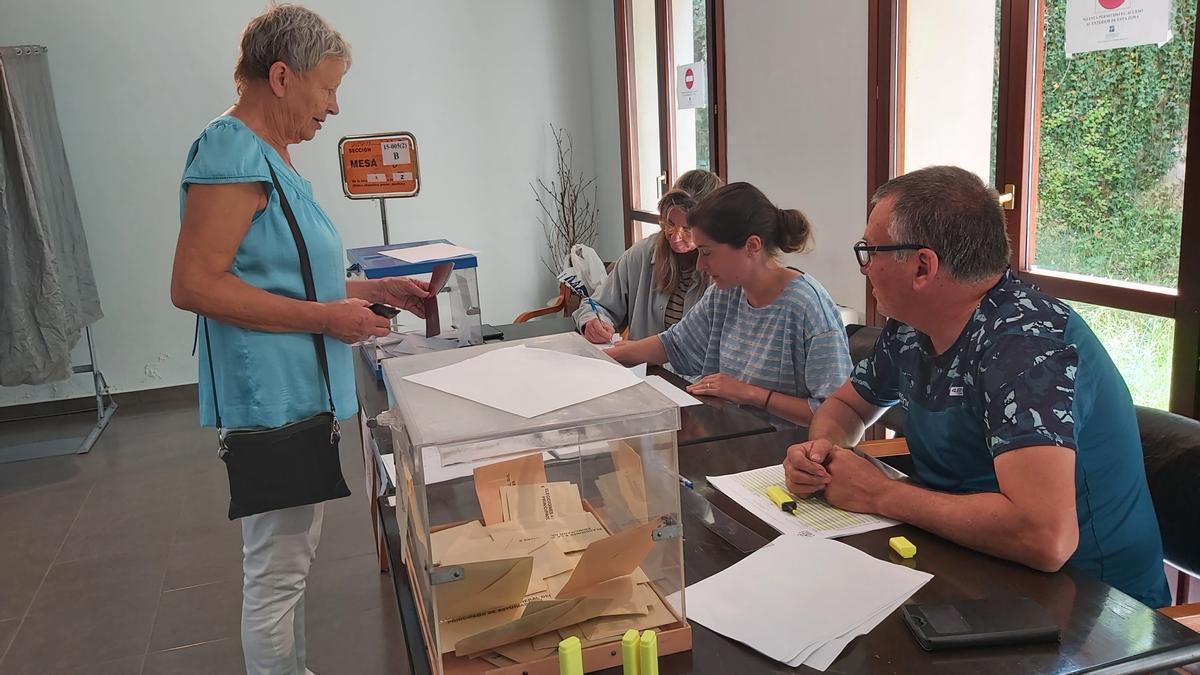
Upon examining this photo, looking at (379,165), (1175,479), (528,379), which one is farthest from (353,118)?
(1175,479)

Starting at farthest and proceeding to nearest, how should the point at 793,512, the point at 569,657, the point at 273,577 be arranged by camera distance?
1. the point at 273,577
2. the point at 793,512
3. the point at 569,657

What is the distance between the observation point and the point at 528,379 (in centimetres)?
107

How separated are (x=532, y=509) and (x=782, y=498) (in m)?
0.45

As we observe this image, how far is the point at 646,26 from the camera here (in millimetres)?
5090

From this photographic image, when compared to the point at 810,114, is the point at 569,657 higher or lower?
lower

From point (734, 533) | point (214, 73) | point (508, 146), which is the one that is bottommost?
point (734, 533)

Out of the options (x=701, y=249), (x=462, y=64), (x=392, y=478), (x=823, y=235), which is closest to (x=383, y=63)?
(x=462, y=64)

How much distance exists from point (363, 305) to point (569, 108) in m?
4.41

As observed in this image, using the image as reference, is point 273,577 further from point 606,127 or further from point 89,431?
point 606,127

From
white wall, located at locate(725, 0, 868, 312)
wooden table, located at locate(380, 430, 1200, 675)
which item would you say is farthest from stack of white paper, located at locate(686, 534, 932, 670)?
white wall, located at locate(725, 0, 868, 312)

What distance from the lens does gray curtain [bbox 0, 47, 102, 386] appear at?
13.8 ft

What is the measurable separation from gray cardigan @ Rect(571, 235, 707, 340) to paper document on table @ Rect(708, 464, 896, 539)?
4.83 ft

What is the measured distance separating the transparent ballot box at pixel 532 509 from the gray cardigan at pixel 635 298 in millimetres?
1849

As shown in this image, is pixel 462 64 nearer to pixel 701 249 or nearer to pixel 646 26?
pixel 646 26
